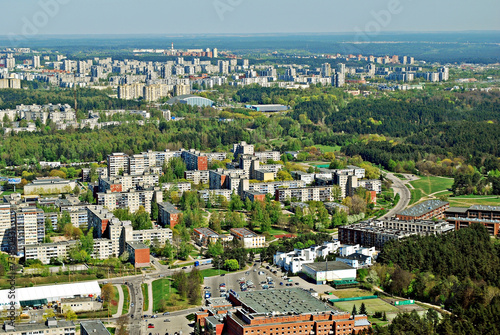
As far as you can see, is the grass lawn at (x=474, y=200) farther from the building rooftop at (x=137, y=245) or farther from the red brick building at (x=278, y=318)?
the red brick building at (x=278, y=318)

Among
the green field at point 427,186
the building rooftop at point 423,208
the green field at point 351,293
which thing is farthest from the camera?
the green field at point 427,186

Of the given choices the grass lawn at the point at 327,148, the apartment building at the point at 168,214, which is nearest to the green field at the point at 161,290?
the apartment building at the point at 168,214

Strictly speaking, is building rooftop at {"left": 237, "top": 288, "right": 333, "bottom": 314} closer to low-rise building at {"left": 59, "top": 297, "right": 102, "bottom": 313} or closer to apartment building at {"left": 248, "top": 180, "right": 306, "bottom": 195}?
low-rise building at {"left": 59, "top": 297, "right": 102, "bottom": 313}

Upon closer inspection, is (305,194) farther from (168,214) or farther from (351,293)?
→ (351,293)

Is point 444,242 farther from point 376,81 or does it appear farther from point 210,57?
point 210,57

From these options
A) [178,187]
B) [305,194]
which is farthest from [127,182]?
[305,194]
